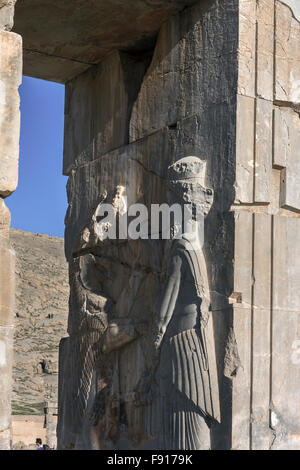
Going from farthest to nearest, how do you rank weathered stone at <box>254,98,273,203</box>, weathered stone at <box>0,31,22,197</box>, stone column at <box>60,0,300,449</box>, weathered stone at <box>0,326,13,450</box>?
1. weathered stone at <box>254,98,273,203</box>
2. stone column at <box>60,0,300,449</box>
3. weathered stone at <box>0,31,22,197</box>
4. weathered stone at <box>0,326,13,450</box>

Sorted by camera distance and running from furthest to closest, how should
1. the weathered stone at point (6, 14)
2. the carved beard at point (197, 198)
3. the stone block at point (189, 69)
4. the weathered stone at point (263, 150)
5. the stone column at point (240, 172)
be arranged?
1. the stone block at point (189, 69)
2. the carved beard at point (197, 198)
3. the weathered stone at point (263, 150)
4. the stone column at point (240, 172)
5. the weathered stone at point (6, 14)

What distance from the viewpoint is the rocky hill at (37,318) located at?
29.7 m

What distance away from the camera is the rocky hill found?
29703 millimetres

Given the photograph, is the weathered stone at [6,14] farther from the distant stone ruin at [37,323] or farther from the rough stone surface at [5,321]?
the distant stone ruin at [37,323]

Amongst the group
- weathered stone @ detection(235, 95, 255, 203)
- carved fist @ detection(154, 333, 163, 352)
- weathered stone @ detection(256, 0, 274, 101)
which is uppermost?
weathered stone @ detection(256, 0, 274, 101)

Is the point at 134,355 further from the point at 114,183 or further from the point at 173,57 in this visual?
the point at 173,57

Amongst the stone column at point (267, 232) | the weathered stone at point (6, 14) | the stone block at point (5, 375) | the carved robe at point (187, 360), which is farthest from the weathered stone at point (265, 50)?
the stone block at point (5, 375)

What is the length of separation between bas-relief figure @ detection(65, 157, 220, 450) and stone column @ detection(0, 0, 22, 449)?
6.62 feet

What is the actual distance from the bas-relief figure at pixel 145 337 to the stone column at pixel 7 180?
2018 mm

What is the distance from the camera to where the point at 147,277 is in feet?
28.0

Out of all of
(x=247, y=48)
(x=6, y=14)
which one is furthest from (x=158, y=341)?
(x=6, y=14)

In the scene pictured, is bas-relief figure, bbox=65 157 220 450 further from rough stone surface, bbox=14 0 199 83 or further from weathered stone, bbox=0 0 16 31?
weathered stone, bbox=0 0 16 31

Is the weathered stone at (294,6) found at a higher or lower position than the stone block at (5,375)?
higher

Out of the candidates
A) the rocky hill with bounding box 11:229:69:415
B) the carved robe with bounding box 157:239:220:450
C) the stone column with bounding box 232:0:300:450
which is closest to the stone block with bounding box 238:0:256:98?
the stone column with bounding box 232:0:300:450
